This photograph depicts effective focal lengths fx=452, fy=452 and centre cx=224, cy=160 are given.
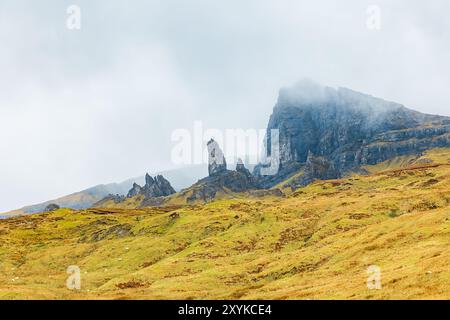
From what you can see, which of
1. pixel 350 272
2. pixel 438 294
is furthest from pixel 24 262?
pixel 438 294

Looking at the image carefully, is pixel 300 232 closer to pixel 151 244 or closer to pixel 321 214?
pixel 321 214

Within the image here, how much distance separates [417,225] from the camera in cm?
7438

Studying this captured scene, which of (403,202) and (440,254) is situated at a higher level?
(440,254)

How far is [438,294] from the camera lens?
36.6 meters

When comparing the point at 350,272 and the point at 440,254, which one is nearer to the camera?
the point at 440,254

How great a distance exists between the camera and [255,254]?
293ft

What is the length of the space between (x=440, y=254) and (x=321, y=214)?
69.2 m

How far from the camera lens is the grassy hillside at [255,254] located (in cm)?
5234

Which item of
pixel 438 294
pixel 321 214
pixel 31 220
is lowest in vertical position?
pixel 31 220

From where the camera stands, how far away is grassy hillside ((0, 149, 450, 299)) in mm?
52344
